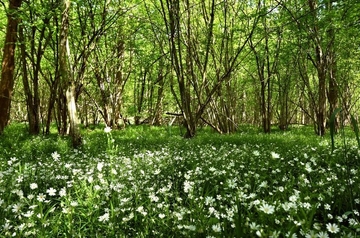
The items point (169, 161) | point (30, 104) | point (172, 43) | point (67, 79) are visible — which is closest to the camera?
point (169, 161)

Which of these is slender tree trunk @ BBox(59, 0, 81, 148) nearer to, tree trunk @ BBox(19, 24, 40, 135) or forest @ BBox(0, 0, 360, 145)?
forest @ BBox(0, 0, 360, 145)

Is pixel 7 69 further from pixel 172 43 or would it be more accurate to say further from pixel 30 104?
pixel 172 43

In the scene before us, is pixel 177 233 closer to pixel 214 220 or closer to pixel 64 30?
pixel 214 220

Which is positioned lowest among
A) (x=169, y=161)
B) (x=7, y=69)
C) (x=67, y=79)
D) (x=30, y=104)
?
(x=169, y=161)

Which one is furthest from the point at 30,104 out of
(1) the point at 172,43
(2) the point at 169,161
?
(2) the point at 169,161

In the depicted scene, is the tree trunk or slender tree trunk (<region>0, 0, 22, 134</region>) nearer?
the tree trunk

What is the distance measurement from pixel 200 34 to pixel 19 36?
869 centimetres

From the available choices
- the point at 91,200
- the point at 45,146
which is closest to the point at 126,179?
the point at 91,200

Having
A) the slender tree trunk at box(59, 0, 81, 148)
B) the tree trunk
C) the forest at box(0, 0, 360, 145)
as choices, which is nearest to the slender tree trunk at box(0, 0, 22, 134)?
the forest at box(0, 0, 360, 145)

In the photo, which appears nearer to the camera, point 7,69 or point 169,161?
point 169,161

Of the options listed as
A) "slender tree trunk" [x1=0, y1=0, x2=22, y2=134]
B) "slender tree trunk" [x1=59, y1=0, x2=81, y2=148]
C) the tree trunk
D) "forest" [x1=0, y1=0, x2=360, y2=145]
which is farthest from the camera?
"slender tree trunk" [x1=0, y1=0, x2=22, y2=134]

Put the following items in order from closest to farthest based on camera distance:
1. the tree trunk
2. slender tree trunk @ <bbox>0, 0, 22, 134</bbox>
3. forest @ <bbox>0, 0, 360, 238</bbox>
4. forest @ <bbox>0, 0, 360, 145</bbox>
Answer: forest @ <bbox>0, 0, 360, 238</bbox>
forest @ <bbox>0, 0, 360, 145</bbox>
the tree trunk
slender tree trunk @ <bbox>0, 0, 22, 134</bbox>

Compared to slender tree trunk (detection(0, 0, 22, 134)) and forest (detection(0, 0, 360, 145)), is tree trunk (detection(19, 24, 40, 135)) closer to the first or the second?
forest (detection(0, 0, 360, 145))

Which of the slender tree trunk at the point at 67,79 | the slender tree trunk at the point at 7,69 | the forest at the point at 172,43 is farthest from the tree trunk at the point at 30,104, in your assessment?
the slender tree trunk at the point at 67,79
